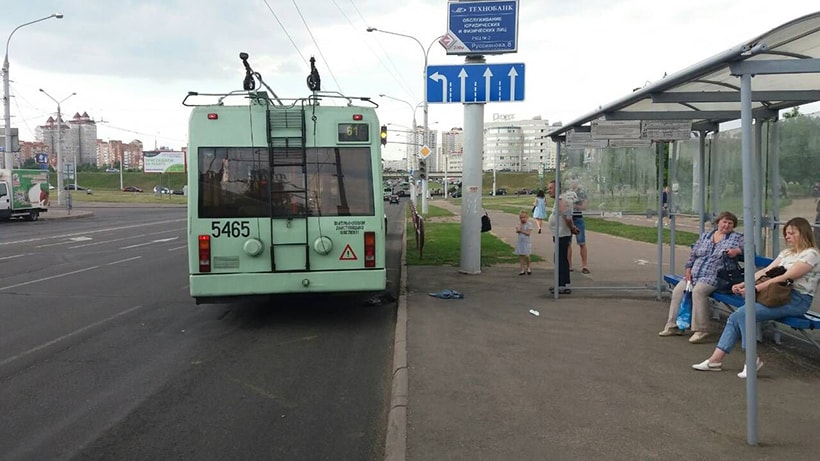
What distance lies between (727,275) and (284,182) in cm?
515

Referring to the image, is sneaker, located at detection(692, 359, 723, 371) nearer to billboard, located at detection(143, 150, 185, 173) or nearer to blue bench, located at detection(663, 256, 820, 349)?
blue bench, located at detection(663, 256, 820, 349)

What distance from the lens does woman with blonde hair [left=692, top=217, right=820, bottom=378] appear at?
577cm

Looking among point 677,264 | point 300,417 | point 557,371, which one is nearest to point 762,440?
point 557,371

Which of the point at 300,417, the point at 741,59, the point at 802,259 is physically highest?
the point at 741,59

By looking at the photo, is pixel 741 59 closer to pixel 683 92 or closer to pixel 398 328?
pixel 683 92

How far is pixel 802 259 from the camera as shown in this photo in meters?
5.81

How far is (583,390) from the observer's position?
5.50m

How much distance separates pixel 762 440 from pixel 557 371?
1.95 metres

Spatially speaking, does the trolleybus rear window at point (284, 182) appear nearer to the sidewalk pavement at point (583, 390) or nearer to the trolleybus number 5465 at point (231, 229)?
the trolleybus number 5465 at point (231, 229)

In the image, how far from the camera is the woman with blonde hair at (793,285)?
577 cm

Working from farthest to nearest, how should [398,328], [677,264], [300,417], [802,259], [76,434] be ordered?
[677,264] → [398,328] → [802,259] → [300,417] → [76,434]

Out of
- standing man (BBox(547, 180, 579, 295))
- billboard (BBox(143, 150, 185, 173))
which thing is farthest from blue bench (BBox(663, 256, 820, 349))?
billboard (BBox(143, 150, 185, 173))

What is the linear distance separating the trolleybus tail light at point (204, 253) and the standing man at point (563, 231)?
4900mm

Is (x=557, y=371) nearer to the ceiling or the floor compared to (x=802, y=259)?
nearer to the floor
